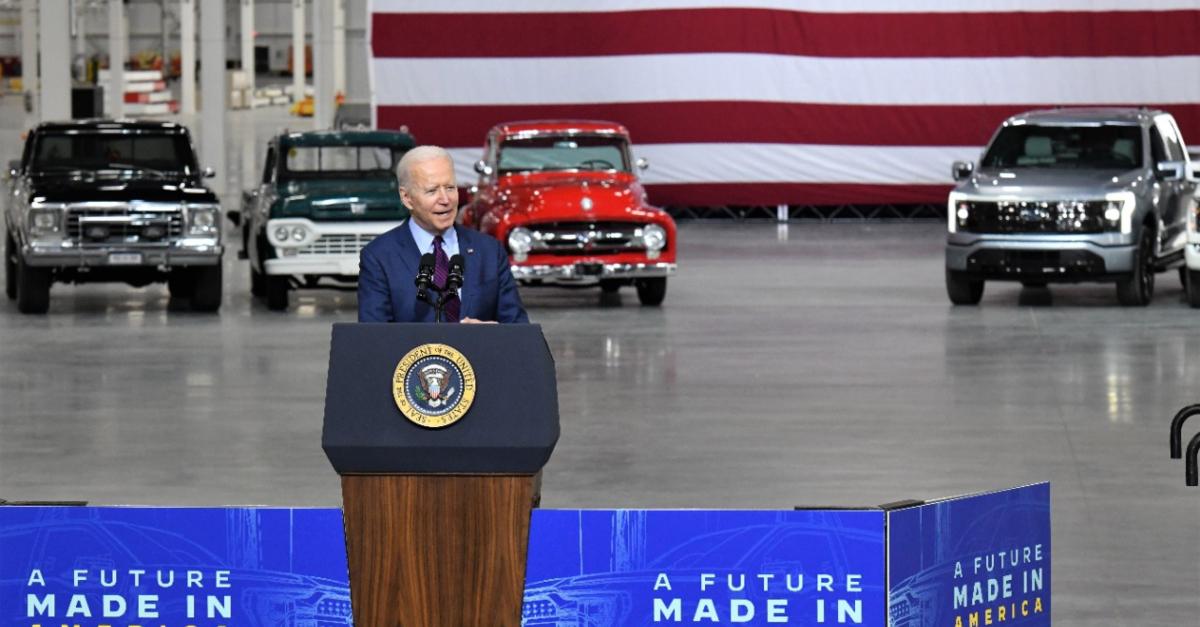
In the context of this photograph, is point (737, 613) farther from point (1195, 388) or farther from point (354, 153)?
point (354, 153)

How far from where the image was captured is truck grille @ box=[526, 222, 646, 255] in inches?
766

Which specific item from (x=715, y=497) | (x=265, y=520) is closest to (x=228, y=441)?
(x=715, y=497)

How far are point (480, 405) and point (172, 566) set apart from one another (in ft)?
2.91

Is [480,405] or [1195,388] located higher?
[480,405]

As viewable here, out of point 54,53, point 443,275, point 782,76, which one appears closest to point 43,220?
point 54,53

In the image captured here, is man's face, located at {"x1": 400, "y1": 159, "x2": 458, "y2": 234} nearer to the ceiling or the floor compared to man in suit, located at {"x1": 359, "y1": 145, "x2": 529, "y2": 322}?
nearer to the ceiling

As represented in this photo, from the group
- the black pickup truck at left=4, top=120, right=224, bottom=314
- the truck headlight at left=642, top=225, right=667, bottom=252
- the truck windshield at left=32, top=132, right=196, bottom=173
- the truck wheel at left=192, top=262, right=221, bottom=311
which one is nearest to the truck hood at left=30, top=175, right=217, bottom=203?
the black pickup truck at left=4, top=120, right=224, bottom=314

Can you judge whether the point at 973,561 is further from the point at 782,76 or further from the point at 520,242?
the point at 782,76

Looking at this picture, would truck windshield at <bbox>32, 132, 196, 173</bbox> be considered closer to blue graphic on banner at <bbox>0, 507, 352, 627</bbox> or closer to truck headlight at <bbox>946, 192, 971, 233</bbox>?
truck headlight at <bbox>946, 192, 971, 233</bbox>

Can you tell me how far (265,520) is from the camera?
16.8 feet

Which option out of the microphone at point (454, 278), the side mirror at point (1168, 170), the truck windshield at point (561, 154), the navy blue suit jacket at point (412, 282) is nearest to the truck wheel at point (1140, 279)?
the side mirror at point (1168, 170)

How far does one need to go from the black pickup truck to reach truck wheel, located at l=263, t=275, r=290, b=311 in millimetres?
487

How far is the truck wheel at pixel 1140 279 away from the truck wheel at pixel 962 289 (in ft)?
4.11

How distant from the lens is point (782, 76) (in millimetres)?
30719
